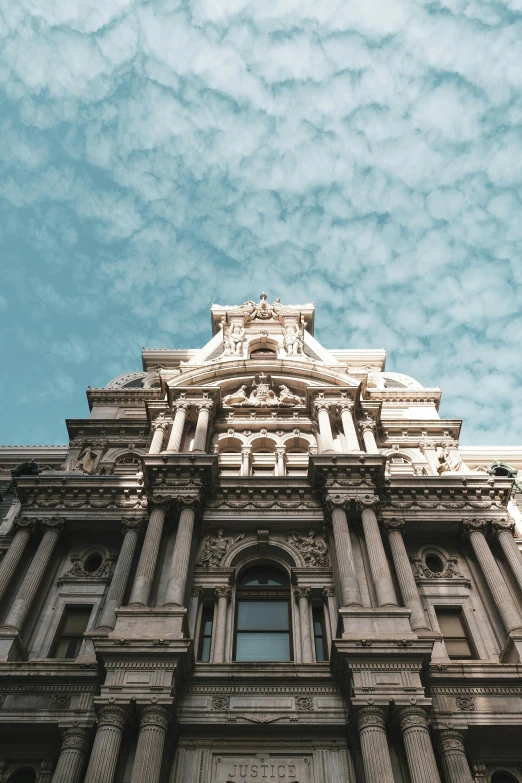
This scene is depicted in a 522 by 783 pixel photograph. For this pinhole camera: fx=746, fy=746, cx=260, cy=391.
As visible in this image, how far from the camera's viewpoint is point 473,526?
26.8m

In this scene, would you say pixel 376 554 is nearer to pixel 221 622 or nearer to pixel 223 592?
pixel 223 592

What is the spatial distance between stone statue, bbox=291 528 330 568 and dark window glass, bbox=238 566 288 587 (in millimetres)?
1055

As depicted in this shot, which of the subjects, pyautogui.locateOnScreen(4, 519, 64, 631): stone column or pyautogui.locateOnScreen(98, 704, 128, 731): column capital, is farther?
pyautogui.locateOnScreen(4, 519, 64, 631): stone column

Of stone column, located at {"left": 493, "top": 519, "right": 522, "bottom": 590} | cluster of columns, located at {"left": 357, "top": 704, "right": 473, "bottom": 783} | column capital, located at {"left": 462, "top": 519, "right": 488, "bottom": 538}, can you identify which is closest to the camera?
cluster of columns, located at {"left": 357, "top": 704, "right": 473, "bottom": 783}

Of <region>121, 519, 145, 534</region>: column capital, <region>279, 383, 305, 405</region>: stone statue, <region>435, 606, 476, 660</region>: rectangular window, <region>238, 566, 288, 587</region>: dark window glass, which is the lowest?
<region>435, 606, 476, 660</region>: rectangular window

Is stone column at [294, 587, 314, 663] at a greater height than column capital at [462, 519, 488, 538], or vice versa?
column capital at [462, 519, 488, 538]

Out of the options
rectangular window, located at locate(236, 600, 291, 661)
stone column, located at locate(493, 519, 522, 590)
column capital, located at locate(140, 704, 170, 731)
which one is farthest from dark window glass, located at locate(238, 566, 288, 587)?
stone column, located at locate(493, 519, 522, 590)

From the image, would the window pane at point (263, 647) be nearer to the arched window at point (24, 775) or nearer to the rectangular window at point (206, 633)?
the rectangular window at point (206, 633)

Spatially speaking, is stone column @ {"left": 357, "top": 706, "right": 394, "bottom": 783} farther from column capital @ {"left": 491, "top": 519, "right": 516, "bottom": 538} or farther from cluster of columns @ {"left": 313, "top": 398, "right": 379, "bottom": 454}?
cluster of columns @ {"left": 313, "top": 398, "right": 379, "bottom": 454}

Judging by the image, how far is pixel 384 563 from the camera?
24203 millimetres

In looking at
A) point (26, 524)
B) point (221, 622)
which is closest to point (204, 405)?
point (26, 524)

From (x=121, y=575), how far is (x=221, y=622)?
12.4 ft

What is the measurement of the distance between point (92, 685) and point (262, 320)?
1014 inches

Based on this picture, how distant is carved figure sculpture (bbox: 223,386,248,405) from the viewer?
114 ft
